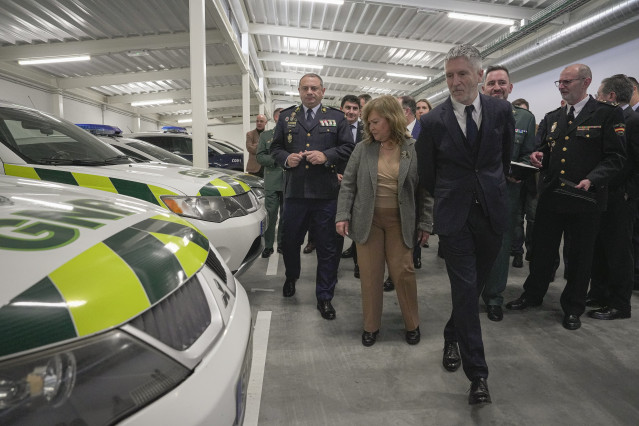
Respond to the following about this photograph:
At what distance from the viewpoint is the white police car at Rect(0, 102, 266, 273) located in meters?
2.20

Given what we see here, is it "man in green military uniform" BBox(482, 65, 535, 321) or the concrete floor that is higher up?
"man in green military uniform" BBox(482, 65, 535, 321)

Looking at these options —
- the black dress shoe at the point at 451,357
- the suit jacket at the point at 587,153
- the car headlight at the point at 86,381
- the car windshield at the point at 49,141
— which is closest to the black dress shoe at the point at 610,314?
the suit jacket at the point at 587,153

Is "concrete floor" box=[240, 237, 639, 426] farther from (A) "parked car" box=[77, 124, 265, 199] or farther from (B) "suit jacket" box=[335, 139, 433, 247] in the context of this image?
(A) "parked car" box=[77, 124, 265, 199]

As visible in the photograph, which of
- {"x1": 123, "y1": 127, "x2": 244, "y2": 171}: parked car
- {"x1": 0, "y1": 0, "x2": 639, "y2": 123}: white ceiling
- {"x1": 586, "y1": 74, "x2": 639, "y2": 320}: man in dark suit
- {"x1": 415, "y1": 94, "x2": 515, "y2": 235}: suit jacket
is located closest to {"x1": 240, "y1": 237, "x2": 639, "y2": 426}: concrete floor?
{"x1": 586, "y1": 74, "x2": 639, "y2": 320}: man in dark suit

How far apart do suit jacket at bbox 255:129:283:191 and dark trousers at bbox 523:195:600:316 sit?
2.48m

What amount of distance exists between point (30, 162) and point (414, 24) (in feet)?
29.2

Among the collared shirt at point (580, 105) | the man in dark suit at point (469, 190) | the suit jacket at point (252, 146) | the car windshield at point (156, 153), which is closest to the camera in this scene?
the man in dark suit at point (469, 190)

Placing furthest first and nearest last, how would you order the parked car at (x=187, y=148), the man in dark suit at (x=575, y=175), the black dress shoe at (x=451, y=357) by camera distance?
the parked car at (x=187, y=148)
the man in dark suit at (x=575, y=175)
the black dress shoe at (x=451, y=357)

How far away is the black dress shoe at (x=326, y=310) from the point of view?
105 inches

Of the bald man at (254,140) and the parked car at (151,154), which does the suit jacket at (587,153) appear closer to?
the parked car at (151,154)

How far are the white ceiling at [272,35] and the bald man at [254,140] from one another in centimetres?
236

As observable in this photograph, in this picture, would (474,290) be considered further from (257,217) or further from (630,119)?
(630,119)

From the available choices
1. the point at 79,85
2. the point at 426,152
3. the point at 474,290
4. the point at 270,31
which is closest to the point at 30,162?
the point at 426,152

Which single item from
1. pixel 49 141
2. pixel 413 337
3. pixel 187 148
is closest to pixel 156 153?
pixel 49 141
